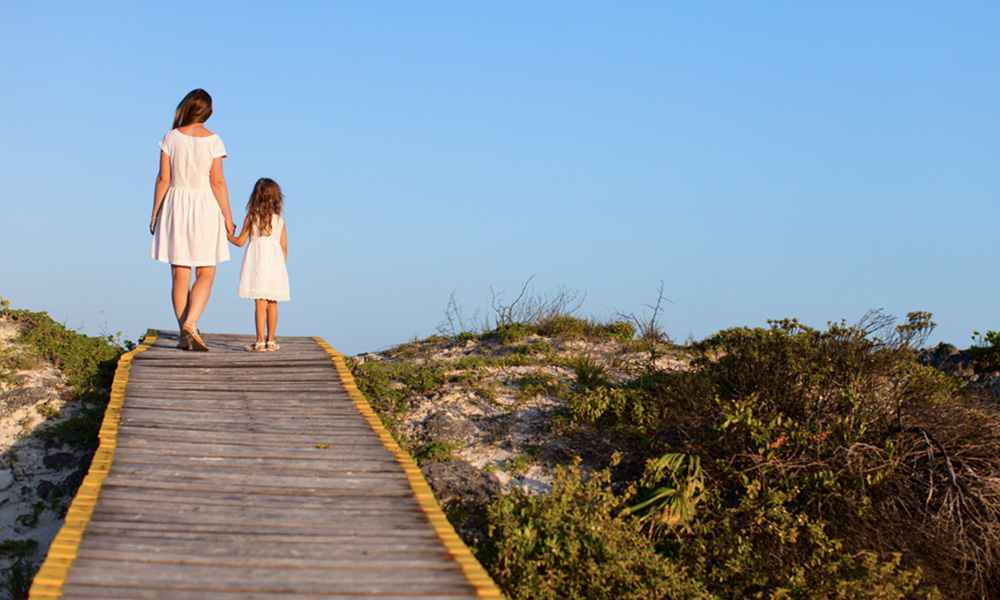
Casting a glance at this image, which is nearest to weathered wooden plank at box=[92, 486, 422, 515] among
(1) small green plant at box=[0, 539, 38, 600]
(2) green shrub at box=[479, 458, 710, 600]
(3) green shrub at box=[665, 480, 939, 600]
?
(2) green shrub at box=[479, 458, 710, 600]

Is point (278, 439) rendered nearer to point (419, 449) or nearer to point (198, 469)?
point (198, 469)

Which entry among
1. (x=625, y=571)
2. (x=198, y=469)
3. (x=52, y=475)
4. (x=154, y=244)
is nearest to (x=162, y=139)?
(x=154, y=244)

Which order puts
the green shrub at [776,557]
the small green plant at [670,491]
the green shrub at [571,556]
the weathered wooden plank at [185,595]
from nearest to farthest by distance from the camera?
1. the weathered wooden plank at [185,595]
2. the green shrub at [571,556]
3. the green shrub at [776,557]
4. the small green plant at [670,491]

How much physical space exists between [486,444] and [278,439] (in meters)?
2.53

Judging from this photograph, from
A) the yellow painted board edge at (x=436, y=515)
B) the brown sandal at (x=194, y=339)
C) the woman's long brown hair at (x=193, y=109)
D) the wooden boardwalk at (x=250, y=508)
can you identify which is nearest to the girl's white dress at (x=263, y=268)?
the brown sandal at (x=194, y=339)

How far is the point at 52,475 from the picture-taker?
8047 mm

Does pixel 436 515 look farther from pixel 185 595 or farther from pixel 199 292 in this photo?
pixel 199 292

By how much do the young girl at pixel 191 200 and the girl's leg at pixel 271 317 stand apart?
0.98m

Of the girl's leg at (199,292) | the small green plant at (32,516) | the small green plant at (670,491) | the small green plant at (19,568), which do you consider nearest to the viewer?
the small green plant at (19,568)

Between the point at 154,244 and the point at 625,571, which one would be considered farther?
the point at 154,244

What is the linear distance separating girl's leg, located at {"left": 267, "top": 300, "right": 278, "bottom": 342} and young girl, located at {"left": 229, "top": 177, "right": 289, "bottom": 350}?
10 centimetres

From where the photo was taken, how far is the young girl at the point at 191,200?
348 inches

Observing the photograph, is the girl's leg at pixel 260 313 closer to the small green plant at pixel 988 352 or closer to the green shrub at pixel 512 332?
the green shrub at pixel 512 332

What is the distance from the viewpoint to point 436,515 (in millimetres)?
5285
